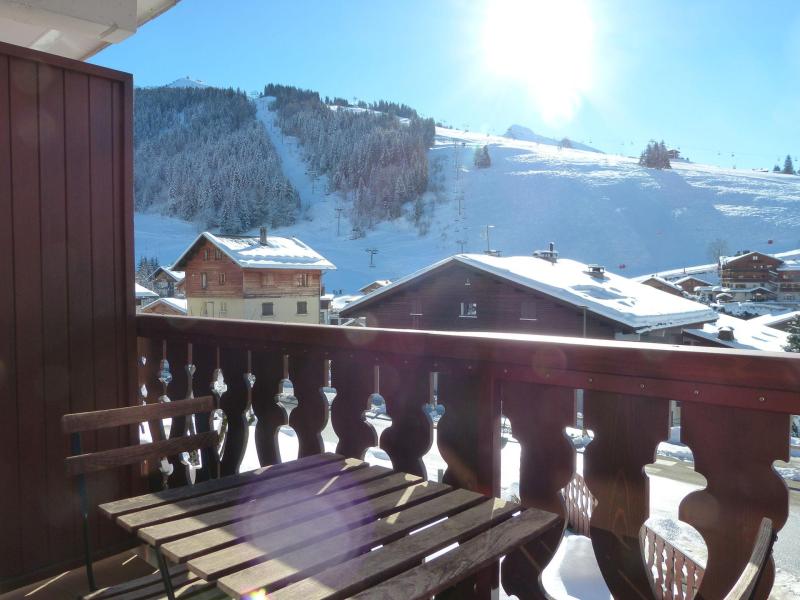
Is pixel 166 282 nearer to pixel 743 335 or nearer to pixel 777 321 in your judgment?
pixel 743 335

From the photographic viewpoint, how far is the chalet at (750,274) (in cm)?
3541

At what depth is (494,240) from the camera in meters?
59.0

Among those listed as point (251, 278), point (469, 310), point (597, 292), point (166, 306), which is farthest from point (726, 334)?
point (166, 306)

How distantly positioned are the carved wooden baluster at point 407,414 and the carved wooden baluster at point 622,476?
1.57 ft

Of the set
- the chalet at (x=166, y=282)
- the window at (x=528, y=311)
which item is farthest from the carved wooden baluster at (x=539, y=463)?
the chalet at (x=166, y=282)

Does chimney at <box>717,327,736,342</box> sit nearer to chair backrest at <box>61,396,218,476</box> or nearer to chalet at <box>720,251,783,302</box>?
chair backrest at <box>61,396,218,476</box>

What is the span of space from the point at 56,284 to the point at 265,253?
2100 cm

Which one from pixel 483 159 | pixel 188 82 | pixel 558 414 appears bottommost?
pixel 558 414

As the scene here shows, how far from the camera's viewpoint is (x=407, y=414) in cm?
175

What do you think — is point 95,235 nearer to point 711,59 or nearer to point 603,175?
point 711,59

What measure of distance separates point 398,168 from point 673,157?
42944mm

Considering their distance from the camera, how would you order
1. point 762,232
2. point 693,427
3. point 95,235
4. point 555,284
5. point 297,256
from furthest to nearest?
point 762,232
point 297,256
point 555,284
point 95,235
point 693,427

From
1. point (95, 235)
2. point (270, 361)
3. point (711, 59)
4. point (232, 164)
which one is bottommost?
point (270, 361)

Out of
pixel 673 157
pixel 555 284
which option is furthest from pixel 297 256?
pixel 673 157
